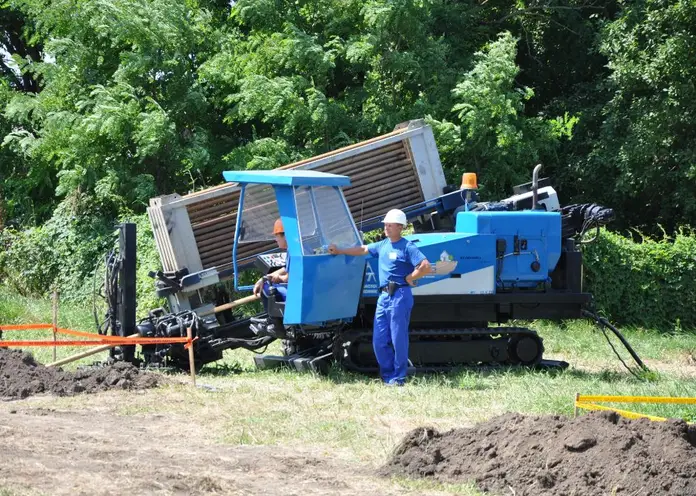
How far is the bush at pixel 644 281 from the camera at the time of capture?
17375 millimetres

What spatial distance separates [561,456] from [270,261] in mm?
5978

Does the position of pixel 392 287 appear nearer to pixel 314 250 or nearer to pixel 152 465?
pixel 314 250

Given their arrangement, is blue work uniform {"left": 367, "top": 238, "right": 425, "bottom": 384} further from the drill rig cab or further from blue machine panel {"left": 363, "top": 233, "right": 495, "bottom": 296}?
blue machine panel {"left": 363, "top": 233, "right": 495, "bottom": 296}

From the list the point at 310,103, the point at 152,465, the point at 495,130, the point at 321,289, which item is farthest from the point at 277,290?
the point at 495,130

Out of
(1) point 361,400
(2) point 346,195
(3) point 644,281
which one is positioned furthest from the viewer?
(3) point 644,281

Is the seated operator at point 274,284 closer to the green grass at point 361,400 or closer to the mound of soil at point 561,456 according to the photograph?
the green grass at point 361,400

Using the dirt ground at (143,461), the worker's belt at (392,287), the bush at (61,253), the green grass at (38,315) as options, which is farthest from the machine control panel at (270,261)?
the bush at (61,253)

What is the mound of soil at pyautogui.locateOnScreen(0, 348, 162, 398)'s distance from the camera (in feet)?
34.9

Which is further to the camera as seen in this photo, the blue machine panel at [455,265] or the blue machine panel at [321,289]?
the blue machine panel at [455,265]

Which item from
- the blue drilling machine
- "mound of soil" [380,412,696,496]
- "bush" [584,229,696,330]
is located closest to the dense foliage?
"bush" [584,229,696,330]

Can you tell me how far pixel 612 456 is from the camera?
677 cm

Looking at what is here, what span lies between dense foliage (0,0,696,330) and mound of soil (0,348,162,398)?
7584mm

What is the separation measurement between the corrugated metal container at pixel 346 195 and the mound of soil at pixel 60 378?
6.24 ft

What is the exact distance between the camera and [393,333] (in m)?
11.1
